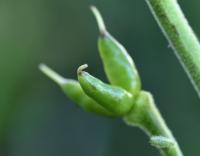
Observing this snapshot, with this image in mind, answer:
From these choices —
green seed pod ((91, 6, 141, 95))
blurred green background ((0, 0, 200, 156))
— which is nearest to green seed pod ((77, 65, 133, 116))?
green seed pod ((91, 6, 141, 95))

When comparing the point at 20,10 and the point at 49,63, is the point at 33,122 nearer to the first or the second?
the point at 49,63

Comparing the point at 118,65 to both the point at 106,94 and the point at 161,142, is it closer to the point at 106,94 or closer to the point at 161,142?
the point at 106,94

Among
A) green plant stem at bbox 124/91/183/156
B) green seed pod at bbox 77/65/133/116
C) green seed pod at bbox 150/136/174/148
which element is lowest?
green seed pod at bbox 150/136/174/148

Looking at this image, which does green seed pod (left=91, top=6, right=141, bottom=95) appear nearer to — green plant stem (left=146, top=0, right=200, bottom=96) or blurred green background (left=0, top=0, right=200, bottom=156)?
green plant stem (left=146, top=0, right=200, bottom=96)

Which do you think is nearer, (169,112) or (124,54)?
(124,54)

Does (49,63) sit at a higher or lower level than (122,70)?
higher

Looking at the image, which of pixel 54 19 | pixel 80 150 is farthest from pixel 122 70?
pixel 54 19

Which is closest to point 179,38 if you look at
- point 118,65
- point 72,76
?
point 118,65
